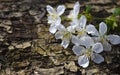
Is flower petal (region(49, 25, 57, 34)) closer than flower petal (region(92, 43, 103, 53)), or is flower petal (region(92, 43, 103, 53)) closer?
Result: flower petal (region(92, 43, 103, 53))

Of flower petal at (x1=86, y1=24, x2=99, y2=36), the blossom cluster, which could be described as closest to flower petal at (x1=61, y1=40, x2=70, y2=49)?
the blossom cluster

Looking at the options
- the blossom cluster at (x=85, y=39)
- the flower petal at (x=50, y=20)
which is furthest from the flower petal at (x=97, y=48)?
the flower petal at (x=50, y=20)

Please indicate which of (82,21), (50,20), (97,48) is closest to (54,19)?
(50,20)

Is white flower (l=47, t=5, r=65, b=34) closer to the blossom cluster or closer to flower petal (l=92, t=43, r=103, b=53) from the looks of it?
the blossom cluster

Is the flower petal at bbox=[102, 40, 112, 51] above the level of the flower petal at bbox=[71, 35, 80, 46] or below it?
below

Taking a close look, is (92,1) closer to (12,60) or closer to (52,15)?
(52,15)

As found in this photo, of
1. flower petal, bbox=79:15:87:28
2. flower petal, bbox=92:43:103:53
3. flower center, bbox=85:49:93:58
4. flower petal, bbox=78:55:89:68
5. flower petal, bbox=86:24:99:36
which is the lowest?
flower petal, bbox=78:55:89:68

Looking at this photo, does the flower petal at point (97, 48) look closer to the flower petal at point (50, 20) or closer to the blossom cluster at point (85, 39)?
the blossom cluster at point (85, 39)

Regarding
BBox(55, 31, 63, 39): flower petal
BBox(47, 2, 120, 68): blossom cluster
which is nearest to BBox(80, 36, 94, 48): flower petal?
BBox(47, 2, 120, 68): blossom cluster

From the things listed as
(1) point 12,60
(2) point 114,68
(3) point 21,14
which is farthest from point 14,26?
(2) point 114,68
